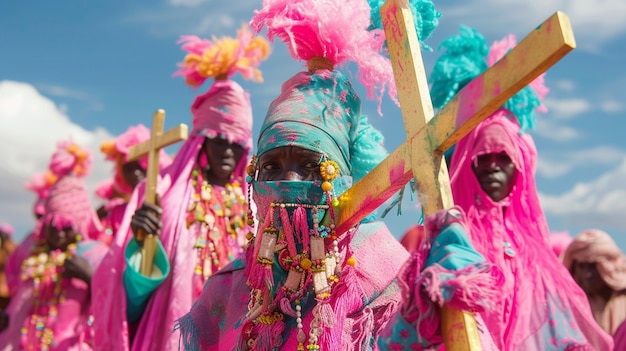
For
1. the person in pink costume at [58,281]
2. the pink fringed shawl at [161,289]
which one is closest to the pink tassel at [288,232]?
the pink fringed shawl at [161,289]

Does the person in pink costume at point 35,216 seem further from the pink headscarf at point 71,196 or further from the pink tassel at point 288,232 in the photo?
the pink tassel at point 288,232

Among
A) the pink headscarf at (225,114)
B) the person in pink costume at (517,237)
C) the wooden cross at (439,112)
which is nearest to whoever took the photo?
the wooden cross at (439,112)

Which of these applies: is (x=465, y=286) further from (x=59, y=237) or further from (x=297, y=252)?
(x=59, y=237)

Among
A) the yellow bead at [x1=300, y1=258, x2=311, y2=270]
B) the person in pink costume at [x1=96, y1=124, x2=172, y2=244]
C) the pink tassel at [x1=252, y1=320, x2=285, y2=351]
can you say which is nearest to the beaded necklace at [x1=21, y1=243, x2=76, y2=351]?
the person in pink costume at [x1=96, y1=124, x2=172, y2=244]

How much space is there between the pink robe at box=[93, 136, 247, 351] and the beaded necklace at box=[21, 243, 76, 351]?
77.2 inches

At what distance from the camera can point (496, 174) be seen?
185 inches

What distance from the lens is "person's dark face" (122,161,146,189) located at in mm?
7945

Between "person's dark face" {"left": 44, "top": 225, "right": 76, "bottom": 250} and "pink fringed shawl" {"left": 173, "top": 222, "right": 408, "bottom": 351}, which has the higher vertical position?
"person's dark face" {"left": 44, "top": 225, "right": 76, "bottom": 250}

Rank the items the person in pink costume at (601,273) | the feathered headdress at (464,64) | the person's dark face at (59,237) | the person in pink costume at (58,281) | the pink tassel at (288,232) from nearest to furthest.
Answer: the pink tassel at (288,232) < the feathered headdress at (464,64) < the person in pink costume at (601,273) < the person in pink costume at (58,281) < the person's dark face at (59,237)

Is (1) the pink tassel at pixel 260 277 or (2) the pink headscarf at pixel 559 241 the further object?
→ (2) the pink headscarf at pixel 559 241

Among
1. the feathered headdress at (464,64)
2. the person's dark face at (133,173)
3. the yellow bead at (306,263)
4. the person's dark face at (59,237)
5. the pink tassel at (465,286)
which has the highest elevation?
the person's dark face at (133,173)

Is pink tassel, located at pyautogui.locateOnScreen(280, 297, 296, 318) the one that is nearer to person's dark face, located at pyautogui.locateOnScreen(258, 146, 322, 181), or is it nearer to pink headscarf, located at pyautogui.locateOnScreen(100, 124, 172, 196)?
person's dark face, located at pyautogui.locateOnScreen(258, 146, 322, 181)

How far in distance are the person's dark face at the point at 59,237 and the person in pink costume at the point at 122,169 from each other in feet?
1.95

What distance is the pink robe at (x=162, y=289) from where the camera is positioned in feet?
15.5
